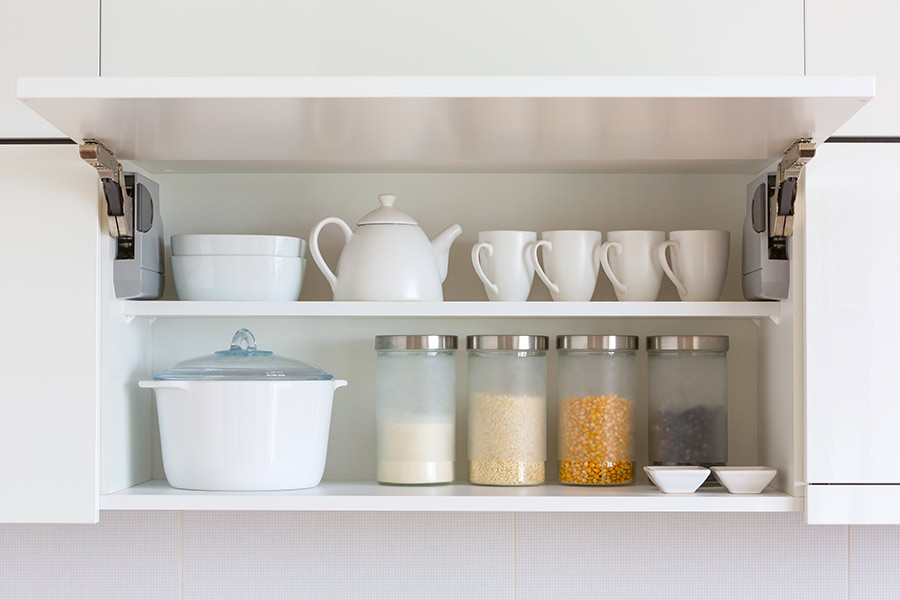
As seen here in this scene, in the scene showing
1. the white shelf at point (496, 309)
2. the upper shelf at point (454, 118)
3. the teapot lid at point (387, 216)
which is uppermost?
the upper shelf at point (454, 118)

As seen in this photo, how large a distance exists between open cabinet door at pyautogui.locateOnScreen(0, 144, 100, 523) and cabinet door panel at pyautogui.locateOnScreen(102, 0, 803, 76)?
0.19 meters

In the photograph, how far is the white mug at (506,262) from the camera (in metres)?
1.25

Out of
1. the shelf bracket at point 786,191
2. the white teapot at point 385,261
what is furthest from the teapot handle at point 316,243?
the shelf bracket at point 786,191

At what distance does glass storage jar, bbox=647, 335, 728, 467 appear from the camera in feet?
4.09

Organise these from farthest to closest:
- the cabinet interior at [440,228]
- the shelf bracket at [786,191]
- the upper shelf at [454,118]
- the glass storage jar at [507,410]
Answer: the cabinet interior at [440,228] → the glass storage jar at [507,410] → the shelf bracket at [786,191] → the upper shelf at [454,118]

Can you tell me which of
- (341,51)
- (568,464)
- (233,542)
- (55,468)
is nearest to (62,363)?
(55,468)

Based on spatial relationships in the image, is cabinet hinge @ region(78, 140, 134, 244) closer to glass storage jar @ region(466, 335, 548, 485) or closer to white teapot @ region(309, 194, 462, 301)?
white teapot @ region(309, 194, 462, 301)

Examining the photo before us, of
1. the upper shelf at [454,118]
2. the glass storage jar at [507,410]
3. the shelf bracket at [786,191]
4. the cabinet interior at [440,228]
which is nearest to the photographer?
the upper shelf at [454,118]

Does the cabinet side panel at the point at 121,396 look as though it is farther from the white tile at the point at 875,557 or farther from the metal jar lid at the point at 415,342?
the white tile at the point at 875,557

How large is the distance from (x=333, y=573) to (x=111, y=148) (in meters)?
0.67

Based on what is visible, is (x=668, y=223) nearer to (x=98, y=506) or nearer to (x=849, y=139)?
A: (x=849, y=139)

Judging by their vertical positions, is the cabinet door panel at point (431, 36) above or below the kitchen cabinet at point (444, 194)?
above

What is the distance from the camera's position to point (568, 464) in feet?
4.12

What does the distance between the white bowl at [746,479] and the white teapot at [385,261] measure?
0.42 m
